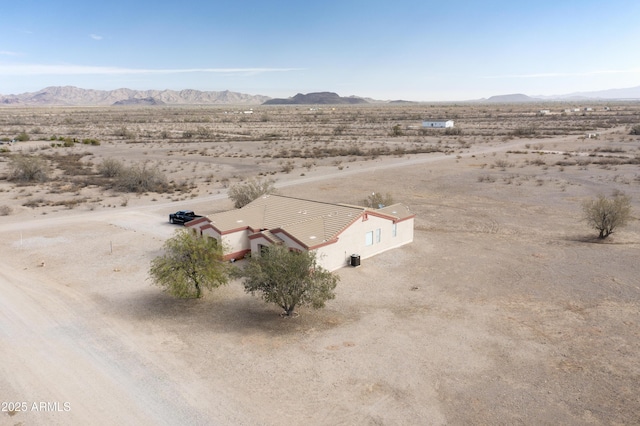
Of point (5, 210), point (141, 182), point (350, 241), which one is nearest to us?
point (350, 241)

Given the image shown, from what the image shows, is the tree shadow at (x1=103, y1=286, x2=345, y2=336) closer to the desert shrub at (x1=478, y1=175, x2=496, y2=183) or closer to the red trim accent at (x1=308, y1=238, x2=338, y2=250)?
the red trim accent at (x1=308, y1=238, x2=338, y2=250)

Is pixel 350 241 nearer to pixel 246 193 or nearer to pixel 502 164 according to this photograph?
pixel 246 193

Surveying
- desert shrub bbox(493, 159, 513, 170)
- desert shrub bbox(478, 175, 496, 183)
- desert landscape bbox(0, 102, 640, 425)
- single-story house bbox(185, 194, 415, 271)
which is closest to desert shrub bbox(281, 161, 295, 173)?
desert landscape bbox(0, 102, 640, 425)

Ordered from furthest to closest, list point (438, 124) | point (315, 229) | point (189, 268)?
point (438, 124) < point (315, 229) < point (189, 268)

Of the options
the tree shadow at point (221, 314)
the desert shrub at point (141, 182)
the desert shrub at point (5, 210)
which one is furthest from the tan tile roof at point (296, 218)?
the desert shrub at point (141, 182)

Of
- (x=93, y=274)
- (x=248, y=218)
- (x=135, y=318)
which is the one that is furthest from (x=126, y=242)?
(x=135, y=318)

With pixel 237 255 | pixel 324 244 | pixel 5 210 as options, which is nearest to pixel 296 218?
pixel 324 244
